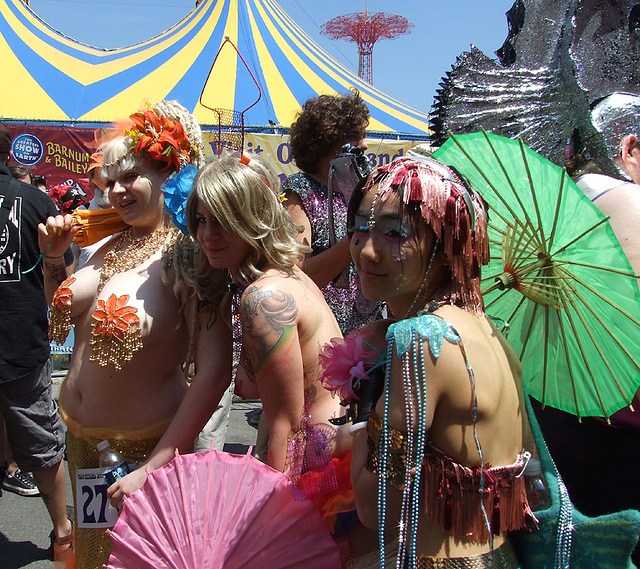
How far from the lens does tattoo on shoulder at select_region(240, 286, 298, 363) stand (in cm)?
166

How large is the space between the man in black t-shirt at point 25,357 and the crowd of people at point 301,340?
1cm

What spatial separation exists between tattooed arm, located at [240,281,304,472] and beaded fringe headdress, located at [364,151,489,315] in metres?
0.53

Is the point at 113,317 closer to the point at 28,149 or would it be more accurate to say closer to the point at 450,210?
the point at 450,210

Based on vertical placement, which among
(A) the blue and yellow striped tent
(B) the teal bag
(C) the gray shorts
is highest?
(A) the blue and yellow striped tent

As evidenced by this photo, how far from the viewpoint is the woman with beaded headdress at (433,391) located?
3.84ft

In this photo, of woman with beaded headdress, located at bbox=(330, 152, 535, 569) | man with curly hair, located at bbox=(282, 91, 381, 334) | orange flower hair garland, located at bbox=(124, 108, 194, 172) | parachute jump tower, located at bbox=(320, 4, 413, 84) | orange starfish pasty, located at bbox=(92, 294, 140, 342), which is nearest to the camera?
woman with beaded headdress, located at bbox=(330, 152, 535, 569)

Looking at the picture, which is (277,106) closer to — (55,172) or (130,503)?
(55,172)

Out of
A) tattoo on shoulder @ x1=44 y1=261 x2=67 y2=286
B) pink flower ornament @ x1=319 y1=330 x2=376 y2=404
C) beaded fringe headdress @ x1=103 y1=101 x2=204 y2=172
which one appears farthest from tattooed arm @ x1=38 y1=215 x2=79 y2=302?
pink flower ornament @ x1=319 y1=330 x2=376 y2=404

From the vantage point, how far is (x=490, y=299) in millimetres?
1583

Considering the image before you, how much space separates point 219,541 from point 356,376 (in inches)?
21.9

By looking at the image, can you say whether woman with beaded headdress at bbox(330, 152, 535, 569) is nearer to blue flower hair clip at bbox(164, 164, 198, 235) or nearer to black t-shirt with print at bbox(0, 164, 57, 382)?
blue flower hair clip at bbox(164, 164, 198, 235)

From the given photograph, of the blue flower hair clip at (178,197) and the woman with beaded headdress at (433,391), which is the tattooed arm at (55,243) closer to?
the blue flower hair clip at (178,197)

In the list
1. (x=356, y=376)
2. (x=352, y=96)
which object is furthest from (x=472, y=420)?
(x=352, y=96)

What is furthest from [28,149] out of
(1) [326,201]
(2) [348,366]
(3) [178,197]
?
(2) [348,366]
